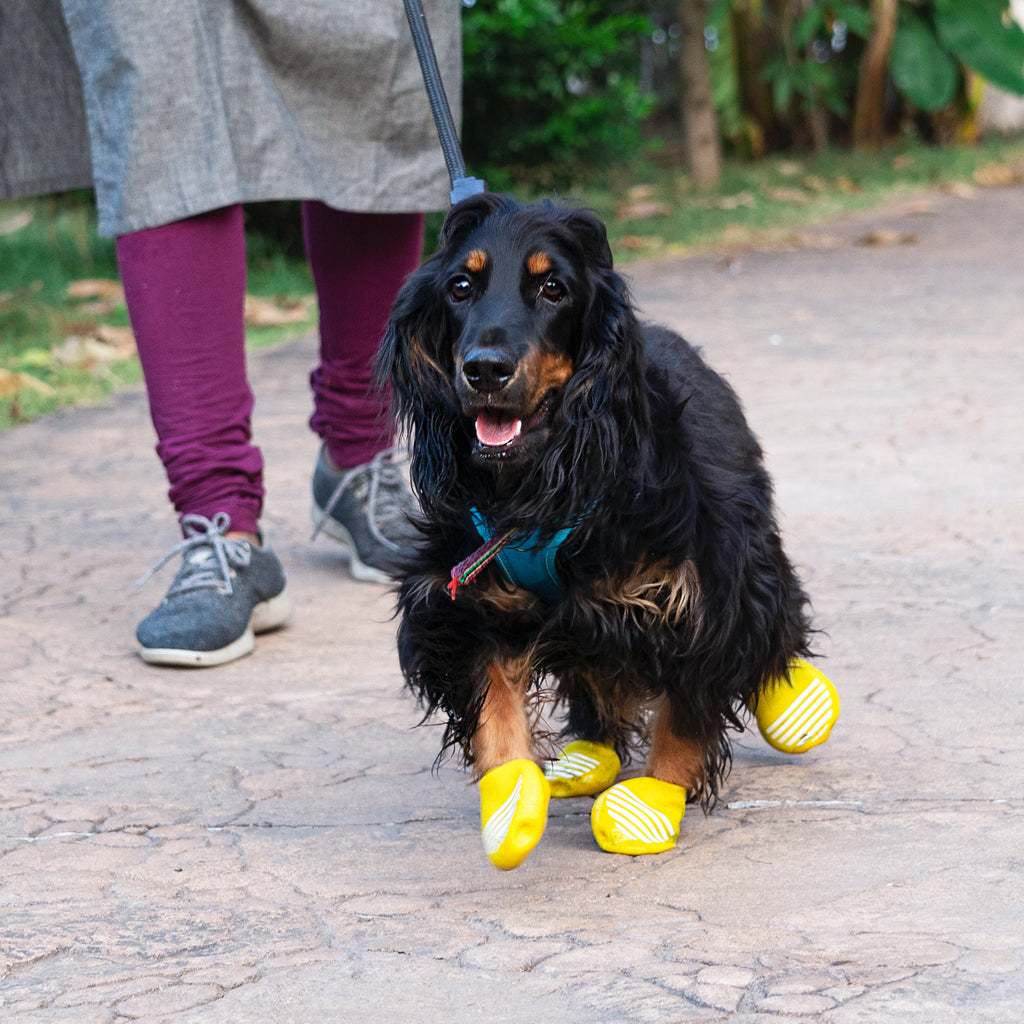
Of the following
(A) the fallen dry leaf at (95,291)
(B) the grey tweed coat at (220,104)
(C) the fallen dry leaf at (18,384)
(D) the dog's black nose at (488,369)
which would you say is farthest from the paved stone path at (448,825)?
(A) the fallen dry leaf at (95,291)

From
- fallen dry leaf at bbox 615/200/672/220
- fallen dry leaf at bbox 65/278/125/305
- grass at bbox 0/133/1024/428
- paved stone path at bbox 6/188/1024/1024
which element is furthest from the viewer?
fallen dry leaf at bbox 615/200/672/220

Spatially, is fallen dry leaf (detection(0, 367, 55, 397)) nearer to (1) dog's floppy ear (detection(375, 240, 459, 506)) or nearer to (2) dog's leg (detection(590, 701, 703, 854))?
(1) dog's floppy ear (detection(375, 240, 459, 506))

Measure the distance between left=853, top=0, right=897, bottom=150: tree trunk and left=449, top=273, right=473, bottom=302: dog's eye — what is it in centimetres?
1163

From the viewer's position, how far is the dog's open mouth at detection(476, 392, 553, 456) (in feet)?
6.83

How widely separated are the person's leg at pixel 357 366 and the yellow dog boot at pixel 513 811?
5.16 ft

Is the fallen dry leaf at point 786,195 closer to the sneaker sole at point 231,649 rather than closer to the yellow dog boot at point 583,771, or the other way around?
the sneaker sole at point 231,649

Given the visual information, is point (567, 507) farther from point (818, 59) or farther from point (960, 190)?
point (818, 59)

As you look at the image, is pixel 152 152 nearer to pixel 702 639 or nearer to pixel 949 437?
pixel 702 639

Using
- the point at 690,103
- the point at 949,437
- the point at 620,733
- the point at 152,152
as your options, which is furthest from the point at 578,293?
the point at 690,103

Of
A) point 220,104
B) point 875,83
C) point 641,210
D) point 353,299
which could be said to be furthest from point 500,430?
point 875,83

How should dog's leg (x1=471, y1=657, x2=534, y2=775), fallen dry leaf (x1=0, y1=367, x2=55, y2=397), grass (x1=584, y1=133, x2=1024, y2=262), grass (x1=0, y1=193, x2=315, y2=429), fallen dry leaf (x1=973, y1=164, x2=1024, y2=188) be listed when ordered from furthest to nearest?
fallen dry leaf (x1=973, y1=164, x2=1024, y2=188) → grass (x1=584, y1=133, x2=1024, y2=262) → grass (x1=0, y1=193, x2=315, y2=429) → fallen dry leaf (x1=0, y1=367, x2=55, y2=397) → dog's leg (x1=471, y1=657, x2=534, y2=775)

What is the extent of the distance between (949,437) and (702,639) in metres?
2.86

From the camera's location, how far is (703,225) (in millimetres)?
9781

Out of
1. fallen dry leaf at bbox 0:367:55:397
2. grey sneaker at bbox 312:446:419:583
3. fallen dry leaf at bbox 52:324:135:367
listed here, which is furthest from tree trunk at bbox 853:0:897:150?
grey sneaker at bbox 312:446:419:583
